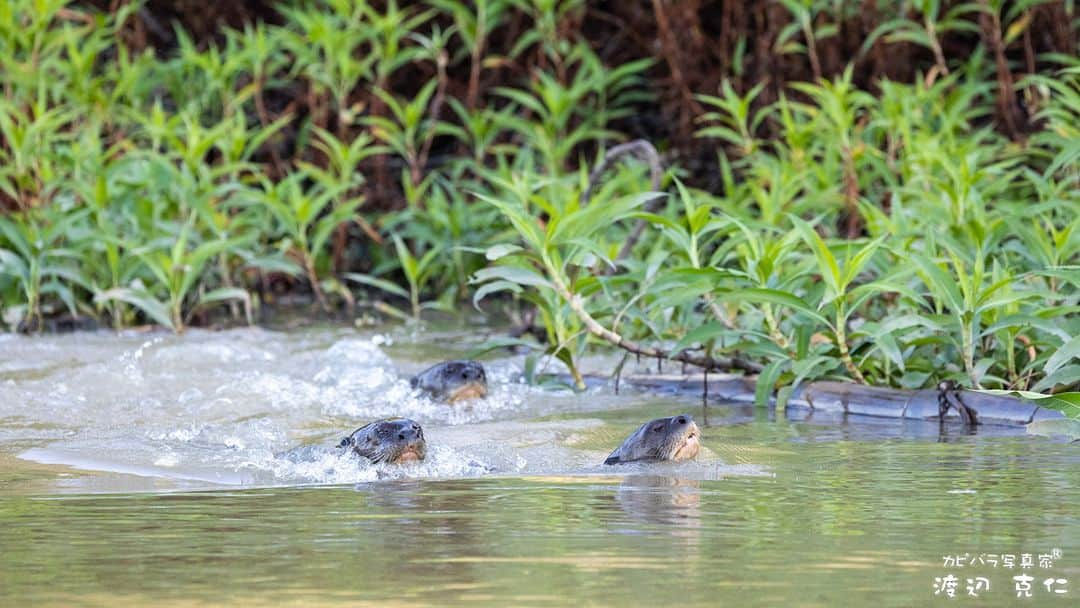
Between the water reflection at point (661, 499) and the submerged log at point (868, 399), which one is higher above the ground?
the submerged log at point (868, 399)

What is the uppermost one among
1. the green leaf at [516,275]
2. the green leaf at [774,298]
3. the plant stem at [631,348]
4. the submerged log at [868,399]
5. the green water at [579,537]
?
the green leaf at [516,275]

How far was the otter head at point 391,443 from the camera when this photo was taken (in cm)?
454

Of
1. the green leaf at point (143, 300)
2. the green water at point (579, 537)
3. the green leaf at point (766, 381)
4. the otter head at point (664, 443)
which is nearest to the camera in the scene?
the green water at point (579, 537)

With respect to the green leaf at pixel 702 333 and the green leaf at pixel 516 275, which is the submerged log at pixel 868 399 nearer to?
the green leaf at pixel 702 333

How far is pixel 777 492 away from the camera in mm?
3943

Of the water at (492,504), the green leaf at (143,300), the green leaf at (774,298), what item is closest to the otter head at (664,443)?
the water at (492,504)

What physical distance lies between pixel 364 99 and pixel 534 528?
25.9ft

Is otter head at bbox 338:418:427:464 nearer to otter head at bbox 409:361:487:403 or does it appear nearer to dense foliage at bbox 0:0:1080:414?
dense foliage at bbox 0:0:1080:414

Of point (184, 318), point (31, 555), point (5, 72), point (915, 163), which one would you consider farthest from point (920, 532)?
point (5, 72)

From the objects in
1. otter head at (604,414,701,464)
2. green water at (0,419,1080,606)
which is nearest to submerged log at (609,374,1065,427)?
green water at (0,419,1080,606)

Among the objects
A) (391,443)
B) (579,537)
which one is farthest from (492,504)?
(391,443)

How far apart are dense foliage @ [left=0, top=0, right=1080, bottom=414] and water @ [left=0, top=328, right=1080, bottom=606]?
1.49 ft

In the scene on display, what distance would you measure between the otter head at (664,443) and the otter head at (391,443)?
0.54 meters

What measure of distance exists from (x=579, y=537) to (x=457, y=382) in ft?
8.97
